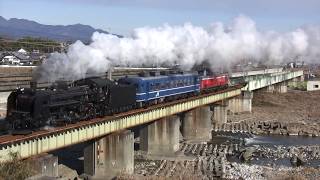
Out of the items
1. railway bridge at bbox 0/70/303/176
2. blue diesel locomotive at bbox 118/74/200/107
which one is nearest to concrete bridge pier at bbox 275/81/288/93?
railway bridge at bbox 0/70/303/176

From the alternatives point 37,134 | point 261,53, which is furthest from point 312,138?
point 37,134

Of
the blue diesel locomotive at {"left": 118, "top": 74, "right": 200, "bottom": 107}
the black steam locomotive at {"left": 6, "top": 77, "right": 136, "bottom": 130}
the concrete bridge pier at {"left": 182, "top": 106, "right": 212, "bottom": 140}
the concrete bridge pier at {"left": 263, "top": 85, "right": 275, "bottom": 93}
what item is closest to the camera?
the black steam locomotive at {"left": 6, "top": 77, "right": 136, "bottom": 130}

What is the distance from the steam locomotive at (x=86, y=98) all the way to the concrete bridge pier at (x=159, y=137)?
9.72ft

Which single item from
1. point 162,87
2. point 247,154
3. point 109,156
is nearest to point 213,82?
point 247,154

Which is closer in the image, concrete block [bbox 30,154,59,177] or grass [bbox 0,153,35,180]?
grass [bbox 0,153,35,180]

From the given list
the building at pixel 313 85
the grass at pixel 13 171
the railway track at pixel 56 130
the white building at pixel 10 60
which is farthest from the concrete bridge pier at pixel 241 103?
the grass at pixel 13 171

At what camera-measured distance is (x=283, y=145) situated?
248ft

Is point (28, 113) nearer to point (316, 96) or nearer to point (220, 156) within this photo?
point (220, 156)

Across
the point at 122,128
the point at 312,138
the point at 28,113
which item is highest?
the point at 28,113

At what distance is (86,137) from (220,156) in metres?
24.1

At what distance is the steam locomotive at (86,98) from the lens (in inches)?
1421

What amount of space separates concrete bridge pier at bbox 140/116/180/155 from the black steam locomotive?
972cm

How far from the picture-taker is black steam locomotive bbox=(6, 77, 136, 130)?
3600 centimetres

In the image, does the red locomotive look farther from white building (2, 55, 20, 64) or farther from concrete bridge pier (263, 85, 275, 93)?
concrete bridge pier (263, 85, 275, 93)
